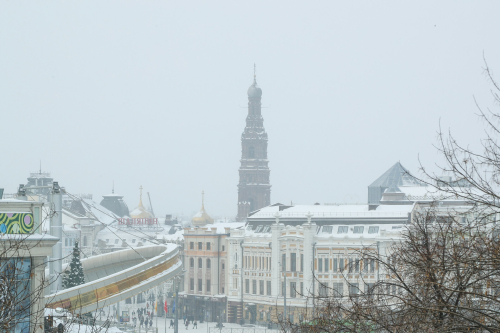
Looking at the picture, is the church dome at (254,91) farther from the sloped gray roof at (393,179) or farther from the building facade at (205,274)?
the building facade at (205,274)

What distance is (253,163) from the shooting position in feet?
475

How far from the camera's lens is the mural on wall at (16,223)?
22750 millimetres

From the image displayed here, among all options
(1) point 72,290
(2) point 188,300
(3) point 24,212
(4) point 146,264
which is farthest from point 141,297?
(3) point 24,212

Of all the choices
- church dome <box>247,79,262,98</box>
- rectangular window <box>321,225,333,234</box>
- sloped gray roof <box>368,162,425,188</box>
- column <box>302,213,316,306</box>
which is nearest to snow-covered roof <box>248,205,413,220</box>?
rectangular window <box>321,225,333,234</box>

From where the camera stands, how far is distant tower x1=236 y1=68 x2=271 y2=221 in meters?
143

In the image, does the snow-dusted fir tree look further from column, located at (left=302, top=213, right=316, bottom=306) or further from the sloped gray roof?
the sloped gray roof

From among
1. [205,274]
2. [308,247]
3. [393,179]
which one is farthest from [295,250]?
[393,179]

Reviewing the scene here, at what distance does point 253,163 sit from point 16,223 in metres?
122

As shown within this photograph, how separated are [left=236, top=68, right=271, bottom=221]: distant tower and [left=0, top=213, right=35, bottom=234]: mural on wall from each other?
119 m

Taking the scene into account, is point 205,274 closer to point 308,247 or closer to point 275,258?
point 275,258

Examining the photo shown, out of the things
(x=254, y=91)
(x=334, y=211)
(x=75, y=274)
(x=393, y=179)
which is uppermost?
(x=254, y=91)

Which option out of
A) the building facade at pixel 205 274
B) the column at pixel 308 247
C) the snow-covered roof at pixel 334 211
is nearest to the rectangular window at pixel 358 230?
the snow-covered roof at pixel 334 211

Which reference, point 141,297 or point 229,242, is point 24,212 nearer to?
point 229,242

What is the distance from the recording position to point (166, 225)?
15200cm
